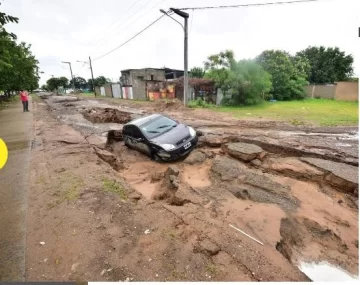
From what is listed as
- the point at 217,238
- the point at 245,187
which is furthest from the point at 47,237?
the point at 245,187

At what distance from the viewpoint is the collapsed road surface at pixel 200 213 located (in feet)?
9.64

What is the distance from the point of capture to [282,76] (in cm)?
2180

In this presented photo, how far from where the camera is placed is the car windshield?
782cm

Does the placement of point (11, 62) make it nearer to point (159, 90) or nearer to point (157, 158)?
point (159, 90)

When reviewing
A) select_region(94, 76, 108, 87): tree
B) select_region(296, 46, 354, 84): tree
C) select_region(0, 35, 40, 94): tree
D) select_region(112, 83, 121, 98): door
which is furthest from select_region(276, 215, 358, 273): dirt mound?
select_region(94, 76, 108, 87): tree

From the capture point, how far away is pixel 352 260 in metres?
3.49

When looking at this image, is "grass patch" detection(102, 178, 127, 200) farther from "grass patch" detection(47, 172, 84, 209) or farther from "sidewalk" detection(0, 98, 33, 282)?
"sidewalk" detection(0, 98, 33, 282)

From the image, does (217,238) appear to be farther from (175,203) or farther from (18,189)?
(18,189)

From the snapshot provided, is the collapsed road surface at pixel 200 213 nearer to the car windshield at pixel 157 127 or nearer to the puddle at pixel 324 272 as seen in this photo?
the puddle at pixel 324 272

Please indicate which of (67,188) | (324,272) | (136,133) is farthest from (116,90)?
Result: (324,272)

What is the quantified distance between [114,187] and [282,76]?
21.2 m

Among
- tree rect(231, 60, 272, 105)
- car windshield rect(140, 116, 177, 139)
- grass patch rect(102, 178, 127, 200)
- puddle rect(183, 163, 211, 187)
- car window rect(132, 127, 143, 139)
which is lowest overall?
puddle rect(183, 163, 211, 187)

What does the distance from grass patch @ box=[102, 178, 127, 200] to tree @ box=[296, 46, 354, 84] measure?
33.6 metres

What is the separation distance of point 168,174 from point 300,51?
1434 inches
